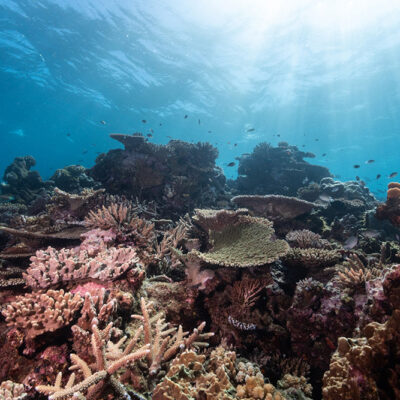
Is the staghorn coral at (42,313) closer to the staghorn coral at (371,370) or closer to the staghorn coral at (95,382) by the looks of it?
the staghorn coral at (95,382)

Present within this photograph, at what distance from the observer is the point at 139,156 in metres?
10.8

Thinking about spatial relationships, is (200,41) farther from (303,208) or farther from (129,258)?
(129,258)

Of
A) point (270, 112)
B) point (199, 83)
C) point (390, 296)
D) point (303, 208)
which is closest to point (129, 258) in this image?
point (390, 296)

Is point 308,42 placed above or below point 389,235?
above

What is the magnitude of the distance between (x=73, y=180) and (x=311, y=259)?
1351cm

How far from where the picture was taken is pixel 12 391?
1.91m

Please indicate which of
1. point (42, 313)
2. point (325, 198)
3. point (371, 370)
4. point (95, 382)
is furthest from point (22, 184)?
point (325, 198)

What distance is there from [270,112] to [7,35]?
35172mm

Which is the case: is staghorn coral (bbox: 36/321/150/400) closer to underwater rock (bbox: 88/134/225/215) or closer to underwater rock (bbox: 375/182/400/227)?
underwater rock (bbox: 88/134/225/215)

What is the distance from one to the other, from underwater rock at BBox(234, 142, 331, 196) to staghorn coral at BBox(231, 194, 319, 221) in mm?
7930

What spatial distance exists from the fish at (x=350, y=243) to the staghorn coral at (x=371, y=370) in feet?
18.7

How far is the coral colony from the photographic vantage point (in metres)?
1.92

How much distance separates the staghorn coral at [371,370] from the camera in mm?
1694

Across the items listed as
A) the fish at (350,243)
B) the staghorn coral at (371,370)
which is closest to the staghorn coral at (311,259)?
the fish at (350,243)
